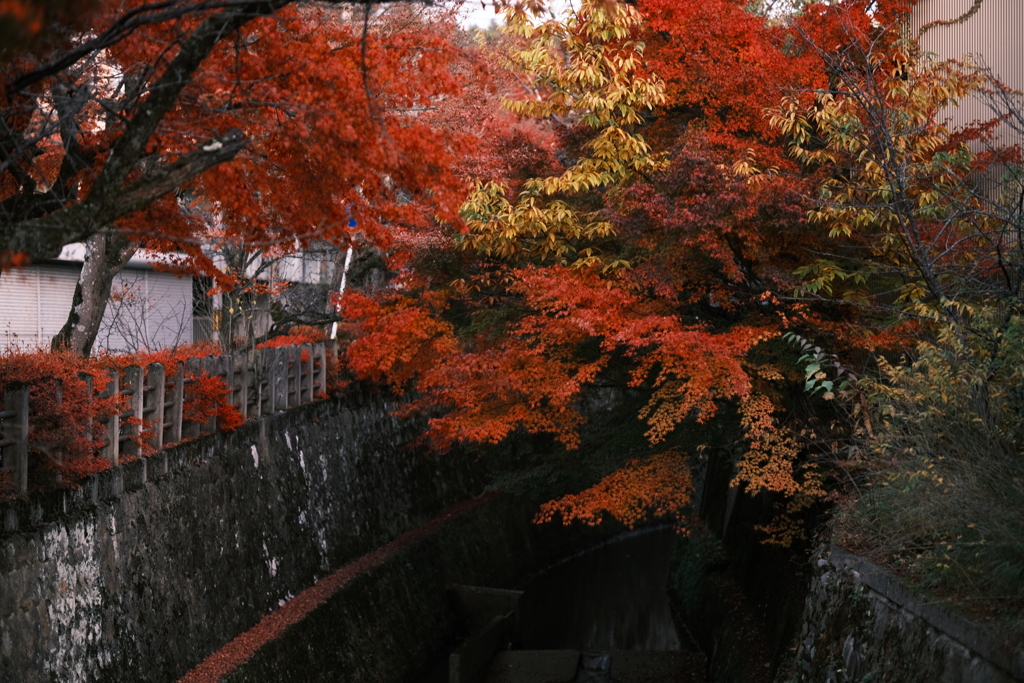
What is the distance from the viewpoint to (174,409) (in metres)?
11.9

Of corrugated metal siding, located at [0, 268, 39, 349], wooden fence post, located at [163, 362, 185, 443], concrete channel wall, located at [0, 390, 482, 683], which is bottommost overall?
concrete channel wall, located at [0, 390, 482, 683]

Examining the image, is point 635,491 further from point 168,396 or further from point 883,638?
point 168,396

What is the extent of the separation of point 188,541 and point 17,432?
3682 millimetres

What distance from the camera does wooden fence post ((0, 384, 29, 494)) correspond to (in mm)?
8367

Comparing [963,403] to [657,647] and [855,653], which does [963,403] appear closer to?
[855,653]

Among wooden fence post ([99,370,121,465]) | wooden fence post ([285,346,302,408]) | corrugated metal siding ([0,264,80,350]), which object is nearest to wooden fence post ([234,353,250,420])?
wooden fence post ([285,346,302,408])

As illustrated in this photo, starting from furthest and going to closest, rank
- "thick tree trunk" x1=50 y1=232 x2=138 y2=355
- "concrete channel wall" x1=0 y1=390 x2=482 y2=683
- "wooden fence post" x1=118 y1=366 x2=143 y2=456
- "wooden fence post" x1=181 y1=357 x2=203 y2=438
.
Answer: "wooden fence post" x1=181 y1=357 x2=203 y2=438
"thick tree trunk" x1=50 y1=232 x2=138 y2=355
"wooden fence post" x1=118 y1=366 x2=143 y2=456
"concrete channel wall" x1=0 y1=390 x2=482 y2=683

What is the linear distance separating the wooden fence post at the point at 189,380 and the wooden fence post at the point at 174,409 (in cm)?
13

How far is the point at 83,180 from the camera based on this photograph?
25.3 ft

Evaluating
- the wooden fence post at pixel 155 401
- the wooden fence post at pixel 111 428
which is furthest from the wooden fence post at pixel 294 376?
the wooden fence post at pixel 111 428

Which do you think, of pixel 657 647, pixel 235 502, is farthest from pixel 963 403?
pixel 657 647

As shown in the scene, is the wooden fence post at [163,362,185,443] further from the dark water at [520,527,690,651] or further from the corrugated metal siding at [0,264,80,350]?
the dark water at [520,527,690,651]

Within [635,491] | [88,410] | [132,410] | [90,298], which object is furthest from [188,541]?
[635,491]

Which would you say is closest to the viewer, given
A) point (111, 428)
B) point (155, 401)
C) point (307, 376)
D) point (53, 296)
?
point (111, 428)
